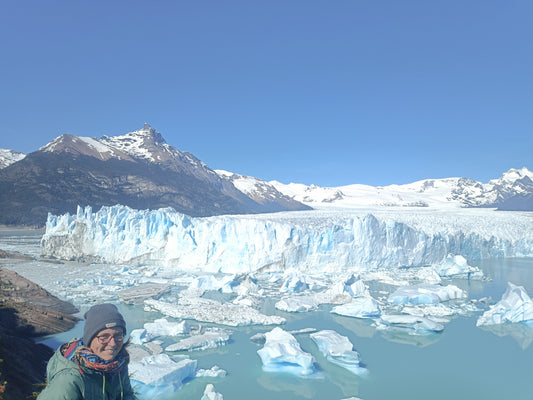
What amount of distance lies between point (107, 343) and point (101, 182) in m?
59.4

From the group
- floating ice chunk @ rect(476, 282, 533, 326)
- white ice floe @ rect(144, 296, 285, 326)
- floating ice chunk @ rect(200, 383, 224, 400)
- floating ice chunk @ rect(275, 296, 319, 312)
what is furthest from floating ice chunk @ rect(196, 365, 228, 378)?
floating ice chunk @ rect(476, 282, 533, 326)

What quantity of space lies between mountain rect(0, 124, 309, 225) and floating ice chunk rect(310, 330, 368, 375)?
46722 millimetres

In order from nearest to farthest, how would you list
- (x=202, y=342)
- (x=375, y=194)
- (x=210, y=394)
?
(x=210, y=394), (x=202, y=342), (x=375, y=194)

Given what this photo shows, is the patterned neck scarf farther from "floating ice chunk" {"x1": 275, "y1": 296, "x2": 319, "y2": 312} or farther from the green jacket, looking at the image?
"floating ice chunk" {"x1": 275, "y1": 296, "x2": 319, "y2": 312}

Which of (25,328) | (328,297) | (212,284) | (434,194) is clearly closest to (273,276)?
(212,284)

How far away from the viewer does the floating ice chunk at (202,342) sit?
671 cm

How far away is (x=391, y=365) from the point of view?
253 inches

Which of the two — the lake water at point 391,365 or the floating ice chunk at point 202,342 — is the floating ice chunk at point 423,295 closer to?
the lake water at point 391,365

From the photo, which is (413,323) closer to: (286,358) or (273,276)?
(286,358)

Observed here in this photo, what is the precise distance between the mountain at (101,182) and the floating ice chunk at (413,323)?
46462 mm

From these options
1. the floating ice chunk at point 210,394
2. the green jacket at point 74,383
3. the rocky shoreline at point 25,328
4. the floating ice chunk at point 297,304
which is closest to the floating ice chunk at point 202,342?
the floating ice chunk at point 210,394

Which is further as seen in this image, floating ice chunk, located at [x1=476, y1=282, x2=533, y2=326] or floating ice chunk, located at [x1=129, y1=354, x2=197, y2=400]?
floating ice chunk, located at [x1=476, y1=282, x2=533, y2=326]

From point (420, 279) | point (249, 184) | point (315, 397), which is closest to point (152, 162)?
point (249, 184)

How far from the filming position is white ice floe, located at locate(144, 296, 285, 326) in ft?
27.8
